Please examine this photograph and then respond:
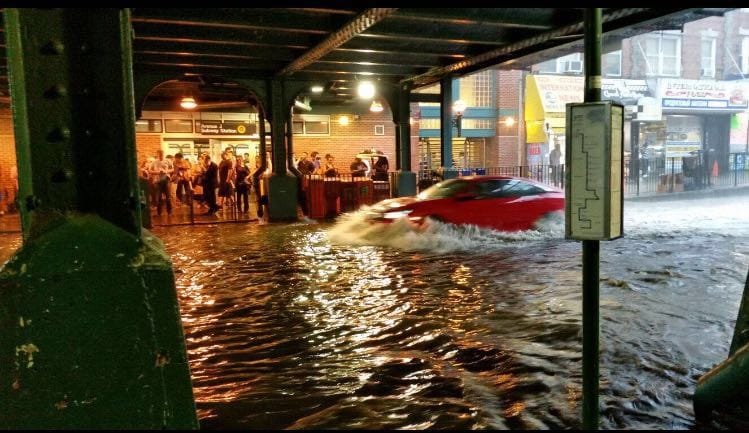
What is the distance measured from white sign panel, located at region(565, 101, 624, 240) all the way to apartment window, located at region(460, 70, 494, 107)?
81.2 ft

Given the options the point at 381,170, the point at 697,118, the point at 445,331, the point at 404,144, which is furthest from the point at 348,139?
the point at 697,118

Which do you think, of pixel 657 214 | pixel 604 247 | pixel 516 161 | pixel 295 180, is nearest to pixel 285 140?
pixel 295 180

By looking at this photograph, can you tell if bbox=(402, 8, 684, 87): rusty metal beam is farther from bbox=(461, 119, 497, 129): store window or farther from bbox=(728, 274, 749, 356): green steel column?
bbox=(461, 119, 497, 129): store window

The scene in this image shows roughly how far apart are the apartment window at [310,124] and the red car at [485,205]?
12176 millimetres

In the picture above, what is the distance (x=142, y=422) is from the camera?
8.39ft

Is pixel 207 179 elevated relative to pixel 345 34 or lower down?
lower down

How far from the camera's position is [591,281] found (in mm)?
3273

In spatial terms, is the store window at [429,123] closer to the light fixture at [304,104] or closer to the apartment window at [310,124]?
the apartment window at [310,124]

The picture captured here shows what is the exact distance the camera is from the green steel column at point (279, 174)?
668 inches

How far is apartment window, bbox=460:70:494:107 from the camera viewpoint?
27500 mm

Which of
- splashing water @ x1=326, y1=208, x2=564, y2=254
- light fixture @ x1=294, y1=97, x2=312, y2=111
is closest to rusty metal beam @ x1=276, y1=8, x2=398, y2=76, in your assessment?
splashing water @ x1=326, y1=208, x2=564, y2=254

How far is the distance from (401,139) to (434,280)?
1101 centimetres

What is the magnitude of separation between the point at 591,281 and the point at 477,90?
83.5 feet

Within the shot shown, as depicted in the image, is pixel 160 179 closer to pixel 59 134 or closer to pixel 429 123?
pixel 429 123
